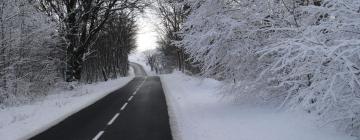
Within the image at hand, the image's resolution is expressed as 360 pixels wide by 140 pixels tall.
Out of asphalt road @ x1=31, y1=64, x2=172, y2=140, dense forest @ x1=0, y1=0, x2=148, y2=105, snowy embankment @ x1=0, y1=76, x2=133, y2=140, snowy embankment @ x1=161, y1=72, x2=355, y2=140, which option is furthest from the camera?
dense forest @ x1=0, y1=0, x2=148, y2=105

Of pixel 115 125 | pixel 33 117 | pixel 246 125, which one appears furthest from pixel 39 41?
pixel 246 125

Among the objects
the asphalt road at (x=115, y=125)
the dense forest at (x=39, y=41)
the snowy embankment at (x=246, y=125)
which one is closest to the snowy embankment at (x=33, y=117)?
the asphalt road at (x=115, y=125)

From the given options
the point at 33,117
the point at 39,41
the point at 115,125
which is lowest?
the point at 115,125

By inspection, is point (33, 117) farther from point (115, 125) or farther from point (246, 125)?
point (246, 125)

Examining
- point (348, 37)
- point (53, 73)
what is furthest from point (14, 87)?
point (348, 37)

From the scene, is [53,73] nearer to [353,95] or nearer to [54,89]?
[54,89]

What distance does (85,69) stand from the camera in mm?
57812

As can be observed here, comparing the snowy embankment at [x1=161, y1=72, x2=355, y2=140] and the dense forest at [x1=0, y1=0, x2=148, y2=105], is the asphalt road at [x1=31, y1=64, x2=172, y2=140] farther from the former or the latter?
the dense forest at [x1=0, y1=0, x2=148, y2=105]

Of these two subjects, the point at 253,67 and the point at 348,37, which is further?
the point at 253,67

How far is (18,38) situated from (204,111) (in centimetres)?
1100

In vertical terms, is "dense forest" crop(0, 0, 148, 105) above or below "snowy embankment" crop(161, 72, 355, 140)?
above

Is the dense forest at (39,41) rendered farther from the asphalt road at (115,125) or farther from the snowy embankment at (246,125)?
the snowy embankment at (246,125)

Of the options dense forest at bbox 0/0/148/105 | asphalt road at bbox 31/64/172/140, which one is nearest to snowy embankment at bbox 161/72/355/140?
asphalt road at bbox 31/64/172/140

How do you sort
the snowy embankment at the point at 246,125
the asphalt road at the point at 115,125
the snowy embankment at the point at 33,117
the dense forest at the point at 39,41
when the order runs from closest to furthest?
the snowy embankment at the point at 246,125
the asphalt road at the point at 115,125
the snowy embankment at the point at 33,117
the dense forest at the point at 39,41
